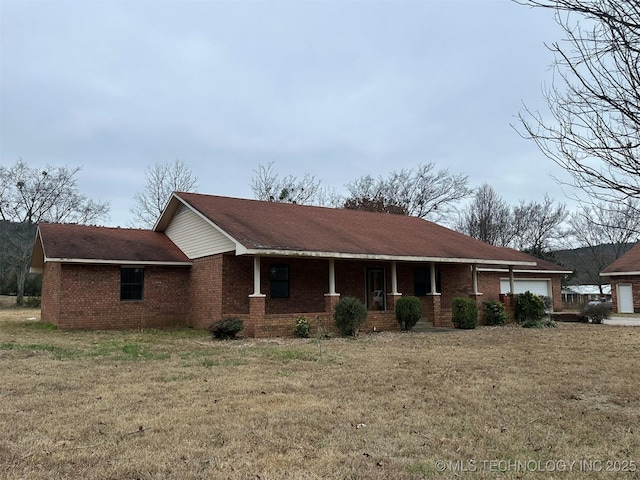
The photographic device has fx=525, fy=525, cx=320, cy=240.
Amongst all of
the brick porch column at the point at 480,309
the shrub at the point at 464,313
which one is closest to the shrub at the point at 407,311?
the shrub at the point at 464,313

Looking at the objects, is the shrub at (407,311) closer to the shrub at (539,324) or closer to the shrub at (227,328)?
the shrub at (539,324)

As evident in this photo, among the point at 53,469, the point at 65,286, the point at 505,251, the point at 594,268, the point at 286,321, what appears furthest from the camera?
the point at 594,268

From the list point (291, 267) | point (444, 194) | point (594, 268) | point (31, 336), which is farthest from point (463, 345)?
point (594, 268)

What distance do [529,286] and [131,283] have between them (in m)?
23.1

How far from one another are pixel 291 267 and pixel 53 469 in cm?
1378

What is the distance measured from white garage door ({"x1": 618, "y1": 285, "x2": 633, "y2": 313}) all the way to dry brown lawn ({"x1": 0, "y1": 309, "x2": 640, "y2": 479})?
23750 millimetres

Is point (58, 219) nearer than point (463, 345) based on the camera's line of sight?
No

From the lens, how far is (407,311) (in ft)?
56.9

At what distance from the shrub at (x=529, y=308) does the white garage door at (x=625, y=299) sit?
15.6 m

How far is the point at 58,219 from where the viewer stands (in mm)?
46344

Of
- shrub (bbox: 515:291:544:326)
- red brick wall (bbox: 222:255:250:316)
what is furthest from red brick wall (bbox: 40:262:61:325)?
shrub (bbox: 515:291:544:326)

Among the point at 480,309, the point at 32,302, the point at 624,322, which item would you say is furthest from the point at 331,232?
the point at 32,302

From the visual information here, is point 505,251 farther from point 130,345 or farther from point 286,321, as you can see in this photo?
point 130,345

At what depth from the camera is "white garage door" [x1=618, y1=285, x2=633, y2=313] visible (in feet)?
107
